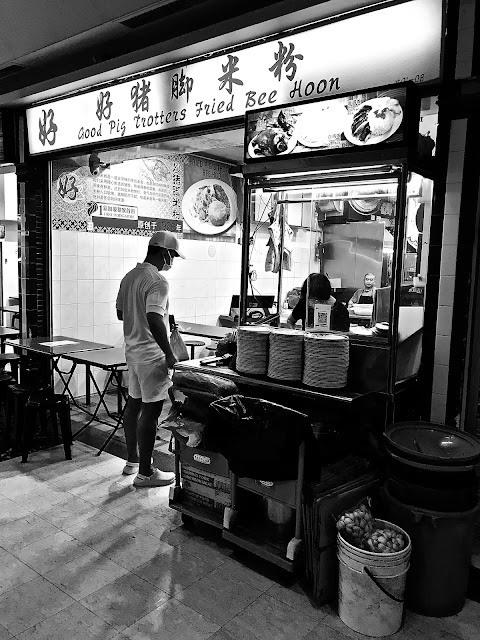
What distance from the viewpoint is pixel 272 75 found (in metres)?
3.59

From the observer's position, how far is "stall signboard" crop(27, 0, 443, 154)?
117 inches

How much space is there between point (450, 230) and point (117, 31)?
10.9ft

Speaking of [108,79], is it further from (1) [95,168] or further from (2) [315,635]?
(2) [315,635]

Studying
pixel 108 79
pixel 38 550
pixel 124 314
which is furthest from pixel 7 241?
pixel 38 550

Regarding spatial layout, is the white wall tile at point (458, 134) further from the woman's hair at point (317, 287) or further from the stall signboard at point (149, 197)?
the stall signboard at point (149, 197)

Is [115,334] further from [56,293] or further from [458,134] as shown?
[458,134]

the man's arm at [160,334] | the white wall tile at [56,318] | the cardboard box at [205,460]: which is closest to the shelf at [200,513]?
the cardboard box at [205,460]

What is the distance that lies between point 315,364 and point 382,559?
41.2 inches

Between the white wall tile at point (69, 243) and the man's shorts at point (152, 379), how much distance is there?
2.67 m

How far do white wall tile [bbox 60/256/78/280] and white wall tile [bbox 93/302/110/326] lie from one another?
0.49m

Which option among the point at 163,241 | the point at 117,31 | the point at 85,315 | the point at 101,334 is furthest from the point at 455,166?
the point at 101,334

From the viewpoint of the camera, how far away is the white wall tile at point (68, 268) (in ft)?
20.1

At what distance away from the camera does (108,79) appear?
467 cm

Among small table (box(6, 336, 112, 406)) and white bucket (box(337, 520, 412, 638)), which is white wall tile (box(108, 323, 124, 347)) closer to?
small table (box(6, 336, 112, 406))
